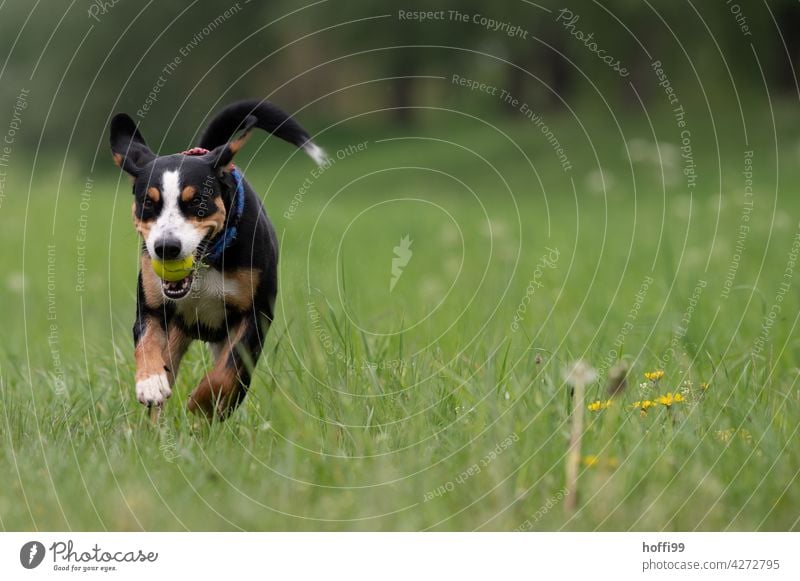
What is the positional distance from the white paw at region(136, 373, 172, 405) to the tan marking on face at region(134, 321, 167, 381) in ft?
0.14

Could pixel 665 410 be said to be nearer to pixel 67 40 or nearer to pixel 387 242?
pixel 387 242

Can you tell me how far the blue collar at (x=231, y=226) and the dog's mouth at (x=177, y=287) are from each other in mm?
123

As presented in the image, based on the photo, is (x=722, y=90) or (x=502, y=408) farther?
(x=722, y=90)

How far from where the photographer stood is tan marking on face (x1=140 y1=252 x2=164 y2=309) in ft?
14.0

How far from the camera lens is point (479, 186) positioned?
19.6 m

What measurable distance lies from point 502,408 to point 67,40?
2042 centimetres

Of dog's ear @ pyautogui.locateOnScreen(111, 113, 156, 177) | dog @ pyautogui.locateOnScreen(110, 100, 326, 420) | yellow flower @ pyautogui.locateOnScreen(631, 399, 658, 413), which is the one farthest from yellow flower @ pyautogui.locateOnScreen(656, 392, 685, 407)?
dog's ear @ pyautogui.locateOnScreen(111, 113, 156, 177)

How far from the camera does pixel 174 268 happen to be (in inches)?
158

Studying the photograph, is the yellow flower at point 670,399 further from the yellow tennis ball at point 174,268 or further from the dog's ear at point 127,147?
the dog's ear at point 127,147

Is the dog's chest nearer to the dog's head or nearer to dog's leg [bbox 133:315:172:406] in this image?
dog's leg [bbox 133:315:172:406]

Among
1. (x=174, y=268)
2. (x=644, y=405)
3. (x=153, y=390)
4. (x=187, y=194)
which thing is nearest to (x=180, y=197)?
(x=187, y=194)

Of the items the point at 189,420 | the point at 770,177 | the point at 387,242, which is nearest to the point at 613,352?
the point at 189,420

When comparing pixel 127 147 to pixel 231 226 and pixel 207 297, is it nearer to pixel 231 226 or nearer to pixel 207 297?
pixel 231 226

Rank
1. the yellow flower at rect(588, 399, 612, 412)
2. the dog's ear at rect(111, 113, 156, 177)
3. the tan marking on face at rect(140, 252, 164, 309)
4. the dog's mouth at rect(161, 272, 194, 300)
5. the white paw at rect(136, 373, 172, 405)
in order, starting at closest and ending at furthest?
the yellow flower at rect(588, 399, 612, 412)
the white paw at rect(136, 373, 172, 405)
the dog's mouth at rect(161, 272, 194, 300)
the dog's ear at rect(111, 113, 156, 177)
the tan marking on face at rect(140, 252, 164, 309)
